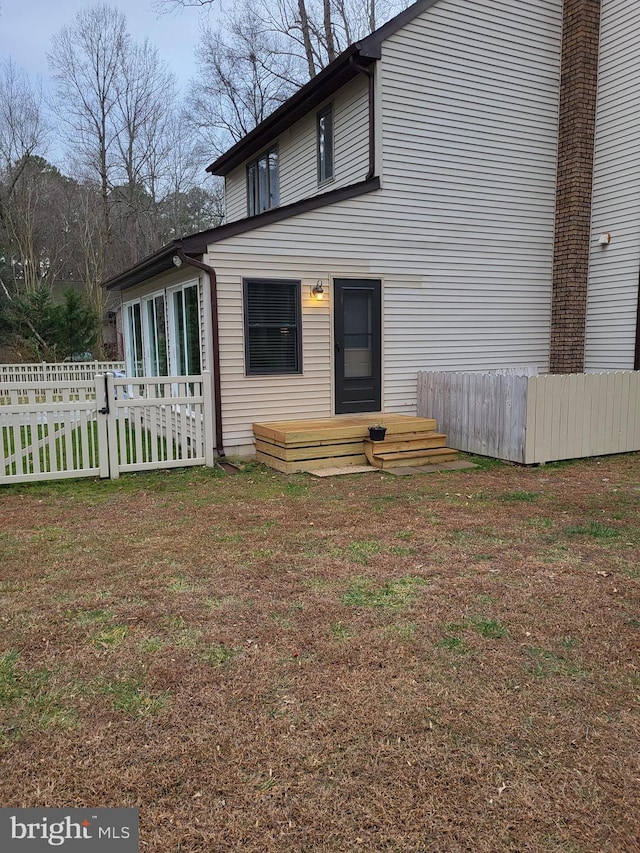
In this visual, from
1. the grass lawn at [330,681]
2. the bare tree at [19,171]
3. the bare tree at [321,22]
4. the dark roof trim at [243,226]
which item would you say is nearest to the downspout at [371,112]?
the dark roof trim at [243,226]

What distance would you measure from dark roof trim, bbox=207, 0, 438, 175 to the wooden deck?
506 cm

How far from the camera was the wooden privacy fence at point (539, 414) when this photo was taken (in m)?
7.37

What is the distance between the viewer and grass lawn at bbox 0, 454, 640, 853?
188 cm

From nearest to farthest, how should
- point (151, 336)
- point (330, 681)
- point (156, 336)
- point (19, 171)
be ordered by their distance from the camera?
point (330, 681)
point (156, 336)
point (151, 336)
point (19, 171)

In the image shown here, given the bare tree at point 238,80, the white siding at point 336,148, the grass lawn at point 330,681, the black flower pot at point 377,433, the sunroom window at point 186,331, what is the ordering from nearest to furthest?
the grass lawn at point 330,681, the black flower pot at point 377,433, the sunroom window at point 186,331, the white siding at point 336,148, the bare tree at point 238,80

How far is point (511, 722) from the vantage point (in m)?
2.30

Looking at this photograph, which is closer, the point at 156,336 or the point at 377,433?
the point at 377,433

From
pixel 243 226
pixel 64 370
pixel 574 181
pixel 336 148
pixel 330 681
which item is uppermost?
pixel 336 148

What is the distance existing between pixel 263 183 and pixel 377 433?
7.49 meters

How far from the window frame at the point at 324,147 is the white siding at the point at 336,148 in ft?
0.27

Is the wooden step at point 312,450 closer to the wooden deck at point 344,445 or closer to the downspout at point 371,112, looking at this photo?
the wooden deck at point 344,445

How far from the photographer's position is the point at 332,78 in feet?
29.4

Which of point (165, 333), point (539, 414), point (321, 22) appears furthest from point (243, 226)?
point (321, 22)

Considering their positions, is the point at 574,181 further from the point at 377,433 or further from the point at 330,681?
the point at 330,681
